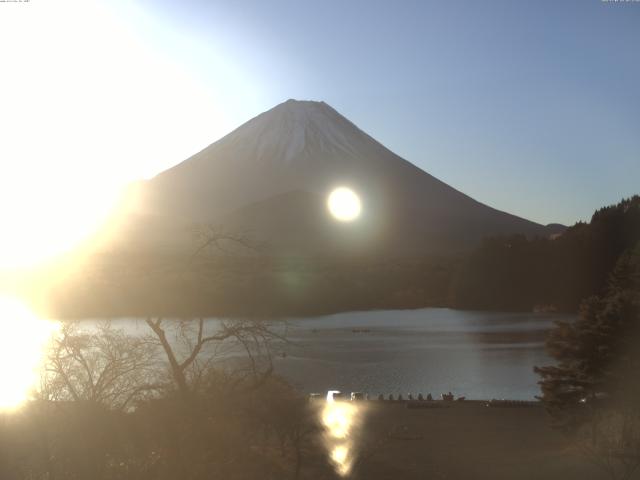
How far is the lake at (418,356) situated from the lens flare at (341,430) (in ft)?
4.50

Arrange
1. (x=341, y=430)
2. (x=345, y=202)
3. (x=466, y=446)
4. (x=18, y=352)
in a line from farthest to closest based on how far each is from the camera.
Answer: (x=345, y=202) < (x=341, y=430) < (x=466, y=446) < (x=18, y=352)

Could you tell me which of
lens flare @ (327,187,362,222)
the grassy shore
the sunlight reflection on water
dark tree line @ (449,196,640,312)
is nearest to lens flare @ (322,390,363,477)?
the grassy shore

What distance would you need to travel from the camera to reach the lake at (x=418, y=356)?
18938mm

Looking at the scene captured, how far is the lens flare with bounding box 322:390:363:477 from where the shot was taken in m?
9.95

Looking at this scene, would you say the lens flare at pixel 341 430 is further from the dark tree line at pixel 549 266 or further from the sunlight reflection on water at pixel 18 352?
the dark tree line at pixel 549 266

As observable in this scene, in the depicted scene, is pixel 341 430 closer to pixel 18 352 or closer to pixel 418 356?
pixel 18 352

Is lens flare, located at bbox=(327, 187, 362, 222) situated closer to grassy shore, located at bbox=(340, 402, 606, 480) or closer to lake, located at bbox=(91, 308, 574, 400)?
lake, located at bbox=(91, 308, 574, 400)

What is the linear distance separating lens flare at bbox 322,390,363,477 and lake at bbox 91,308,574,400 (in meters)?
1.37

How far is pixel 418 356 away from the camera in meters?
25.0

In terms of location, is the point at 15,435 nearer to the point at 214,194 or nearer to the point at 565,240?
the point at 565,240

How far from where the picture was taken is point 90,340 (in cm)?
600

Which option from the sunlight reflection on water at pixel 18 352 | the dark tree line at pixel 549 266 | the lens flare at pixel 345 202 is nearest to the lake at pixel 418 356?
the sunlight reflection on water at pixel 18 352

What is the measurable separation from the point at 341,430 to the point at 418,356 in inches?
515

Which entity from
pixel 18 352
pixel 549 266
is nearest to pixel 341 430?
pixel 18 352
